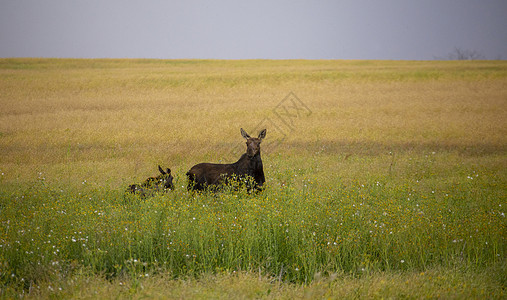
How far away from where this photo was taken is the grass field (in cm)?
575

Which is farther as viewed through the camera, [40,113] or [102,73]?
[102,73]

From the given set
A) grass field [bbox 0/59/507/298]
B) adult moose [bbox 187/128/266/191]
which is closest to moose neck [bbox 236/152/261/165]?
adult moose [bbox 187/128/266/191]

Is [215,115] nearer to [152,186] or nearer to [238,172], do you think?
[238,172]

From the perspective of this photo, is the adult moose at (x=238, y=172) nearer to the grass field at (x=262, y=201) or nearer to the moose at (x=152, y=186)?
the grass field at (x=262, y=201)

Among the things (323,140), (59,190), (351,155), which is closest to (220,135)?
(323,140)

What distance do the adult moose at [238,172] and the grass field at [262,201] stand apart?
378mm

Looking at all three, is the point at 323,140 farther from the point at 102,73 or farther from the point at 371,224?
the point at 102,73

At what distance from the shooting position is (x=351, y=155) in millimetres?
14766

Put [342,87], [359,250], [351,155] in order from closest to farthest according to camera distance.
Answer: [359,250] → [351,155] → [342,87]

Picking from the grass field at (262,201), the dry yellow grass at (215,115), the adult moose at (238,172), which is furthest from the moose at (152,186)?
the dry yellow grass at (215,115)

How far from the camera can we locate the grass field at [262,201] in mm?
5750

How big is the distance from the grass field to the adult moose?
378 millimetres

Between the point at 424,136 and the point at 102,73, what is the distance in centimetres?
2879

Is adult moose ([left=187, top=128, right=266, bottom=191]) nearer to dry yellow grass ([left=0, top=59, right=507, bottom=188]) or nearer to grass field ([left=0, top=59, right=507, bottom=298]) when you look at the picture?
grass field ([left=0, top=59, right=507, bottom=298])
